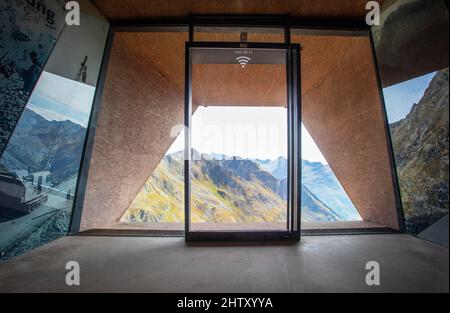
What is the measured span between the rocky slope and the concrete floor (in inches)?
16.5

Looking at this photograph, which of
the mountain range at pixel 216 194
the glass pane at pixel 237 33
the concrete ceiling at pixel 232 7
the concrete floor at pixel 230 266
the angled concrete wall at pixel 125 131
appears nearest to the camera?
the concrete floor at pixel 230 266

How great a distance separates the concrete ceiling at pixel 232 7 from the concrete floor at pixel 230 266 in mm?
3149

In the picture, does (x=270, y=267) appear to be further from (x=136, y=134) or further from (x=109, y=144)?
(x=136, y=134)

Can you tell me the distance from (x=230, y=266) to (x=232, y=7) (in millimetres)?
3296

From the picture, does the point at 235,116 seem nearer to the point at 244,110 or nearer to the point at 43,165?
the point at 244,110

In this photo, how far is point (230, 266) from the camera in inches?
79.4

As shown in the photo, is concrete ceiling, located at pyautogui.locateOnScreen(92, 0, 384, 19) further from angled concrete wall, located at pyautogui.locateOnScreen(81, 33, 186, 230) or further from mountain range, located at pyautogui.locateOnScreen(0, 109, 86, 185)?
mountain range, located at pyautogui.locateOnScreen(0, 109, 86, 185)

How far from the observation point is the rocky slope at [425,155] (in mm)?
2266

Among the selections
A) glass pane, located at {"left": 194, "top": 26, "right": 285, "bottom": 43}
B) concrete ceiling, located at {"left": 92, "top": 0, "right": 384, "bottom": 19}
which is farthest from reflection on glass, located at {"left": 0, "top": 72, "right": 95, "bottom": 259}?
glass pane, located at {"left": 194, "top": 26, "right": 285, "bottom": 43}

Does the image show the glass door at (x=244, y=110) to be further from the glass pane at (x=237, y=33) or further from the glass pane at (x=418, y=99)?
the glass pane at (x=418, y=99)

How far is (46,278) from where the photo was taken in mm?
1792

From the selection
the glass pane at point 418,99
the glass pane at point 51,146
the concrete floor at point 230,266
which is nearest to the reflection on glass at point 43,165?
the glass pane at point 51,146

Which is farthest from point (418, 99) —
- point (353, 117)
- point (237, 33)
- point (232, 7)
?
point (232, 7)
